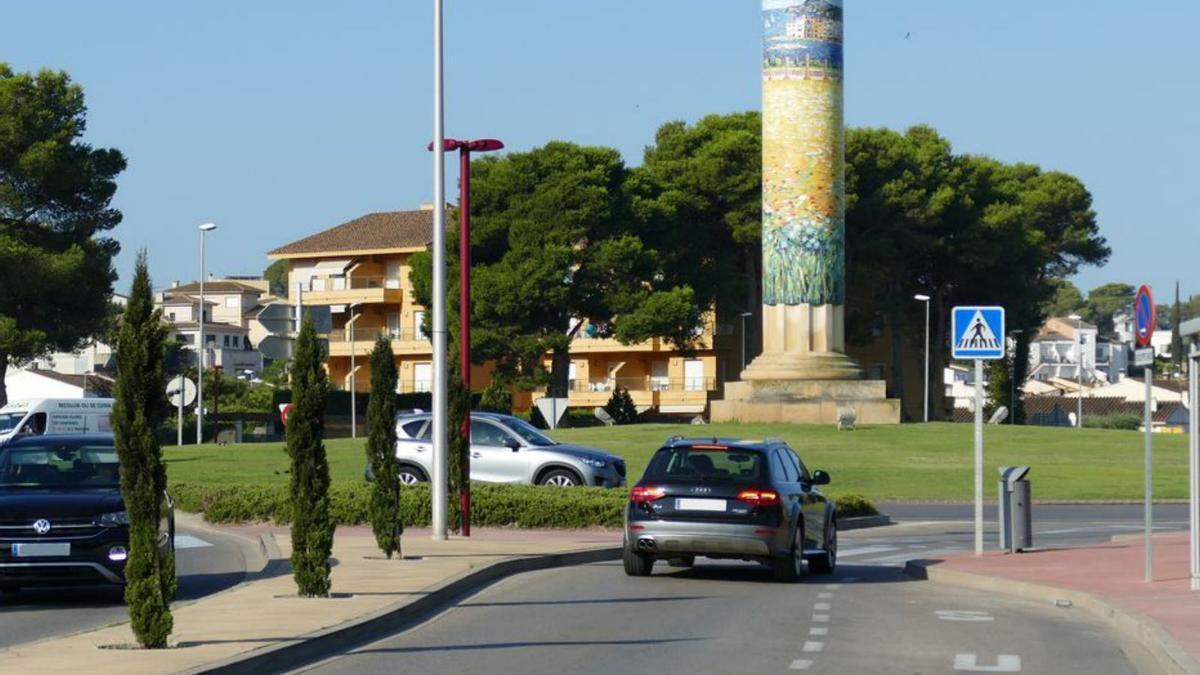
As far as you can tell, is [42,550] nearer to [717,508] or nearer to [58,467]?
[58,467]

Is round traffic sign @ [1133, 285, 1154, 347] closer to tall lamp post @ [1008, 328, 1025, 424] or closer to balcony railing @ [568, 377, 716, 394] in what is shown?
tall lamp post @ [1008, 328, 1025, 424]

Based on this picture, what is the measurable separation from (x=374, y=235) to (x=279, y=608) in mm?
93609

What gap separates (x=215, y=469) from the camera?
43812 millimetres

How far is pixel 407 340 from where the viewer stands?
336 feet

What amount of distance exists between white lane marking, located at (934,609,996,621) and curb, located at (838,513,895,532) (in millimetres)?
14603

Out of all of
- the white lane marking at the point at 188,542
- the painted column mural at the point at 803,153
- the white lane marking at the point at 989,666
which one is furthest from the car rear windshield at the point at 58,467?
the painted column mural at the point at 803,153

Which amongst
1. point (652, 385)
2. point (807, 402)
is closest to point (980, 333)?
point (807, 402)

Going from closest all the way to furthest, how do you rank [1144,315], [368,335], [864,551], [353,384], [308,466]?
[308,466], [1144,315], [864,551], [353,384], [368,335]

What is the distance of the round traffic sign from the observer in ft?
61.3

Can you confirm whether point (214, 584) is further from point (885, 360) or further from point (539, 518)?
point (885, 360)

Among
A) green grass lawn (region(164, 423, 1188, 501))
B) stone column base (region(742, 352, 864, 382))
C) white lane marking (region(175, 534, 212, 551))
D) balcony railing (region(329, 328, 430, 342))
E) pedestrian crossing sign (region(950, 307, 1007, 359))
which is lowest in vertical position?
green grass lawn (region(164, 423, 1188, 501))

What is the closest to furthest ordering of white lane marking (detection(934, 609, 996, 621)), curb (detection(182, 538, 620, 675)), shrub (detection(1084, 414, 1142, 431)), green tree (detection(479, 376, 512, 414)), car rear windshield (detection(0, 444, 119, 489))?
curb (detection(182, 538, 620, 675)) → white lane marking (detection(934, 609, 996, 621)) → car rear windshield (detection(0, 444, 119, 489)) → green tree (detection(479, 376, 512, 414)) → shrub (detection(1084, 414, 1142, 431))

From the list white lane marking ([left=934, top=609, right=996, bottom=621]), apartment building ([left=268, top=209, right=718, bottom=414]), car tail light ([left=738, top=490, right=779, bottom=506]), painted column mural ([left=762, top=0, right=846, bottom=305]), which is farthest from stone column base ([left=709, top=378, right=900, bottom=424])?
white lane marking ([left=934, top=609, right=996, bottom=621])

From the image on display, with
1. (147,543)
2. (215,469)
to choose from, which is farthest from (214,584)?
(215,469)
